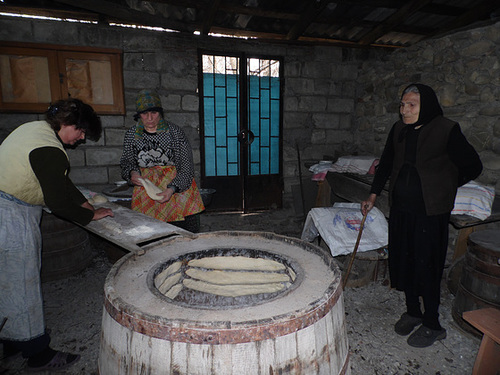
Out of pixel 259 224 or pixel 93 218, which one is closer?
pixel 93 218

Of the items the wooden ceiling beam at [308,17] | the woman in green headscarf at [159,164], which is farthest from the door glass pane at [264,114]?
the woman in green headscarf at [159,164]

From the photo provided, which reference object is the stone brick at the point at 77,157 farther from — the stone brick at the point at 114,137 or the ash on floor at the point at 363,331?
the ash on floor at the point at 363,331

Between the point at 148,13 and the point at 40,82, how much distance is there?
1.79 meters

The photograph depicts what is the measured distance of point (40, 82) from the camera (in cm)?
439

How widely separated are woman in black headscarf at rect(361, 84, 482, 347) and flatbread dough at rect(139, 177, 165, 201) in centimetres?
192

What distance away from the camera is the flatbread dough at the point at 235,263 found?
66.6 inches

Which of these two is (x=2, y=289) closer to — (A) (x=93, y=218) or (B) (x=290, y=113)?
(A) (x=93, y=218)

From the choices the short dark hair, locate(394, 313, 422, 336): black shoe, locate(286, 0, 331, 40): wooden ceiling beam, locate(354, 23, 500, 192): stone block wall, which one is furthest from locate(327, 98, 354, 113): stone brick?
the short dark hair

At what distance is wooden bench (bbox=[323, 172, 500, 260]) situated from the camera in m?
2.68

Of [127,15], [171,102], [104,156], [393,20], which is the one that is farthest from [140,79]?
[393,20]

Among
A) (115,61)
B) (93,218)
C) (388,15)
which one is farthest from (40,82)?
(388,15)

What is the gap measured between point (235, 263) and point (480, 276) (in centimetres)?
190

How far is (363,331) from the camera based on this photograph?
2.62m

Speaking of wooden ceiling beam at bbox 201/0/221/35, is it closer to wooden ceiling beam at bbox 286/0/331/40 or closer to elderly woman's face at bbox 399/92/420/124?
wooden ceiling beam at bbox 286/0/331/40
